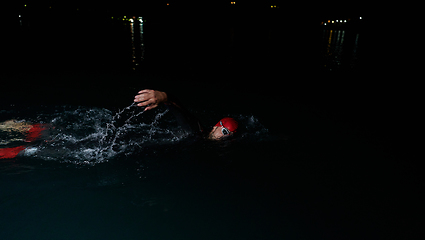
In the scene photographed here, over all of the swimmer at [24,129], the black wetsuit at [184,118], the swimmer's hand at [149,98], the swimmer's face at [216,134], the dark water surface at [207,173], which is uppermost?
the swimmer's hand at [149,98]

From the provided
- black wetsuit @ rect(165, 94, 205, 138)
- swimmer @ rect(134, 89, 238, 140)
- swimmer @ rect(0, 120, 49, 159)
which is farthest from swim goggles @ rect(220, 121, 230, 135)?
swimmer @ rect(0, 120, 49, 159)

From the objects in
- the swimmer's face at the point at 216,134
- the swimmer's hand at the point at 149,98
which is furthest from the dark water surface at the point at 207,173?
the swimmer's hand at the point at 149,98

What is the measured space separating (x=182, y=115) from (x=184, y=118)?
0.10 metres

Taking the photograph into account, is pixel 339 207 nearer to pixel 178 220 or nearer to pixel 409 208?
pixel 409 208

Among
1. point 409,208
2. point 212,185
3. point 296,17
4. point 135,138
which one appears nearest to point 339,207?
point 409,208

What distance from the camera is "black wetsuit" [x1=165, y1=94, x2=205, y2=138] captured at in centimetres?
492

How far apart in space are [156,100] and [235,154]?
232 cm

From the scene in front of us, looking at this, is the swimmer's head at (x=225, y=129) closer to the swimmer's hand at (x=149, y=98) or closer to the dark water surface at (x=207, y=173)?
the dark water surface at (x=207, y=173)

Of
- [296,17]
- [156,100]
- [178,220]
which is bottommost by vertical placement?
[178,220]

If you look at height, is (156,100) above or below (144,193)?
above

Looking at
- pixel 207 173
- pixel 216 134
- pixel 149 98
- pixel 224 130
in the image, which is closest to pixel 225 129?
pixel 224 130

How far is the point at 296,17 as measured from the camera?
109 metres

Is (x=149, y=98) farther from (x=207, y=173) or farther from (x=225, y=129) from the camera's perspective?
(x=225, y=129)

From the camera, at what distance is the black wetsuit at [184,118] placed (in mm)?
4922
